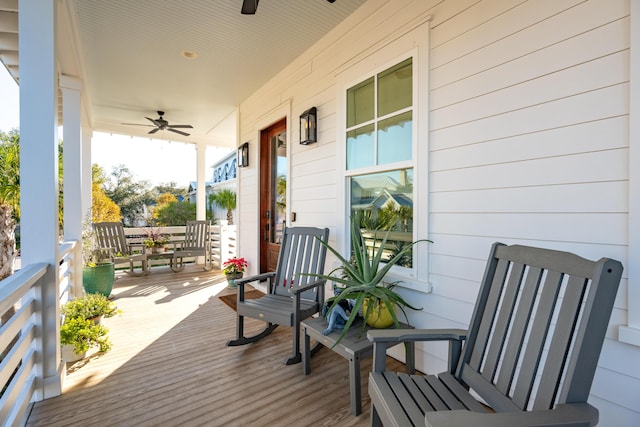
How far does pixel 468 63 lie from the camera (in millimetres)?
1958

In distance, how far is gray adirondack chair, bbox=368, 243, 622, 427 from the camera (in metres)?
0.96

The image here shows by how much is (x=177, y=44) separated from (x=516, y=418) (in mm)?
3975

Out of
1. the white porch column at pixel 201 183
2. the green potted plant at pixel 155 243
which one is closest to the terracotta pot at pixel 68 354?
the green potted plant at pixel 155 243

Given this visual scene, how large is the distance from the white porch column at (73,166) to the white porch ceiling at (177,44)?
251 millimetres

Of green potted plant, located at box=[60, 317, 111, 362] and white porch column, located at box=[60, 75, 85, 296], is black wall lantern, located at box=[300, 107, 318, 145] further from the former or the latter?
green potted plant, located at box=[60, 317, 111, 362]

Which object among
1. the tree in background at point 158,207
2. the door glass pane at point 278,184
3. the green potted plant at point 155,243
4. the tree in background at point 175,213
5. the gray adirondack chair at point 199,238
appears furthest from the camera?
the tree in background at point 158,207

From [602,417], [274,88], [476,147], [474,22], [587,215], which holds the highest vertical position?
[274,88]

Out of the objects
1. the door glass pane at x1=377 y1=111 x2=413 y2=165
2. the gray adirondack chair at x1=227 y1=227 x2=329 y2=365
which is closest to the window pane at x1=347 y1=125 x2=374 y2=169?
the door glass pane at x1=377 y1=111 x2=413 y2=165

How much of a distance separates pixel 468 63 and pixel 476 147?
1.73 feet

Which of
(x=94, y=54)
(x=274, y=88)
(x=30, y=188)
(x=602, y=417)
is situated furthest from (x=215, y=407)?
(x=94, y=54)

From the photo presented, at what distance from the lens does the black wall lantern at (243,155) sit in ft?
15.9

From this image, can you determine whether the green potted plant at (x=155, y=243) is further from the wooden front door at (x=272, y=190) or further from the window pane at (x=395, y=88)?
the window pane at (x=395, y=88)

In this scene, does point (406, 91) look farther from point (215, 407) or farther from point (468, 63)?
point (215, 407)

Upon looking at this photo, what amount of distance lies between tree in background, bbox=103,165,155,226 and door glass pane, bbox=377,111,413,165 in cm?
1440
